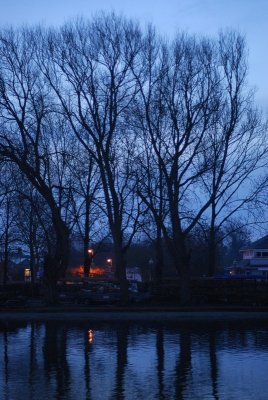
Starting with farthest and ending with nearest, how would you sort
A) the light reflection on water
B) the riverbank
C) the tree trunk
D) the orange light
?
the tree trunk < the riverbank < the orange light < the light reflection on water

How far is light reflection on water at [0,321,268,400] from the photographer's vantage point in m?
12.5

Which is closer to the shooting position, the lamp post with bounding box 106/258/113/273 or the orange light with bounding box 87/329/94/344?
the orange light with bounding box 87/329/94/344

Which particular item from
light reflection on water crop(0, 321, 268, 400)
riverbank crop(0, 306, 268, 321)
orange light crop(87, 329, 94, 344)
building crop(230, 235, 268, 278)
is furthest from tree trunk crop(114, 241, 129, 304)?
building crop(230, 235, 268, 278)

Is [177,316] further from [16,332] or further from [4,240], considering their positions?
[4,240]

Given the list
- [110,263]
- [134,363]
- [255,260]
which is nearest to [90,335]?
[134,363]

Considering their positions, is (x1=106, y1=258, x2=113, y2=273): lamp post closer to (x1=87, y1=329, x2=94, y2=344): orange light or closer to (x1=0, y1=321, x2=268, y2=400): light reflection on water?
(x1=87, y1=329, x2=94, y2=344): orange light

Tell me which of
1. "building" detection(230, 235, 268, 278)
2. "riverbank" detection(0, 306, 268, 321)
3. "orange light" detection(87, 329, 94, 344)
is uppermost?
"building" detection(230, 235, 268, 278)

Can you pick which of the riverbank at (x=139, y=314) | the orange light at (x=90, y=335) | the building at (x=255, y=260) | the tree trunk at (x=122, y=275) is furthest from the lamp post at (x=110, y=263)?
the orange light at (x=90, y=335)

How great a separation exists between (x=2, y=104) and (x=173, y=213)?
12.5 meters

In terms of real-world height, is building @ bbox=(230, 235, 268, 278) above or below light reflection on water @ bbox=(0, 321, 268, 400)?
above

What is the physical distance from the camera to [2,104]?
40031 millimetres

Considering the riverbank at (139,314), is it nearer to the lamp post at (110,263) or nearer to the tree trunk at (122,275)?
the tree trunk at (122,275)

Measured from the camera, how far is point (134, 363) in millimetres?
16406

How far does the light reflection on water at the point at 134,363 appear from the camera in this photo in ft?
41.0
